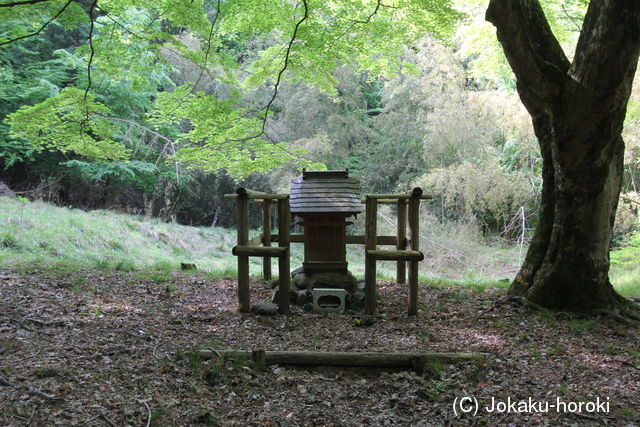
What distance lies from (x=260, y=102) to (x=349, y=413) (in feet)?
50.7

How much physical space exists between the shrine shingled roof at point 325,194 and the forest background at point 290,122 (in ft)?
5.62

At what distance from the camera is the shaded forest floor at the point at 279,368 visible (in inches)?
124

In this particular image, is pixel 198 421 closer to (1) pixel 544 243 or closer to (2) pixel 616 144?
(1) pixel 544 243

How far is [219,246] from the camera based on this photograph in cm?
1518

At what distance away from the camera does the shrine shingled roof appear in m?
6.21

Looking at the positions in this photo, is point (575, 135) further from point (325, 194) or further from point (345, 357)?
point (345, 357)

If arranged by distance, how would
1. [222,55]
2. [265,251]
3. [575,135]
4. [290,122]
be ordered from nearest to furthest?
[575,135] → [265,251] → [222,55] → [290,122]

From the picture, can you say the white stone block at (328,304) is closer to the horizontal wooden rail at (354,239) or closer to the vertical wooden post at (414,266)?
the vertical wooden post at (414,266)

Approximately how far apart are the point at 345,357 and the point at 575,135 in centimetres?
355

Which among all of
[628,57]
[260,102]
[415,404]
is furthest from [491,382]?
[260,102]

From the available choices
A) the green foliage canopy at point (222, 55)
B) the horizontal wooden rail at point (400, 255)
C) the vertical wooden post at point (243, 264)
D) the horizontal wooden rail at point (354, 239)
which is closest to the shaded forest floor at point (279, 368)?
the vertical wooden post at point (243, 264)

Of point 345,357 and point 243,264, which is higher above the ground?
point 243,264

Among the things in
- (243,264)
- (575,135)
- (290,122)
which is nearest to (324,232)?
(243,264)

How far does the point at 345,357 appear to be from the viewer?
399 cm
